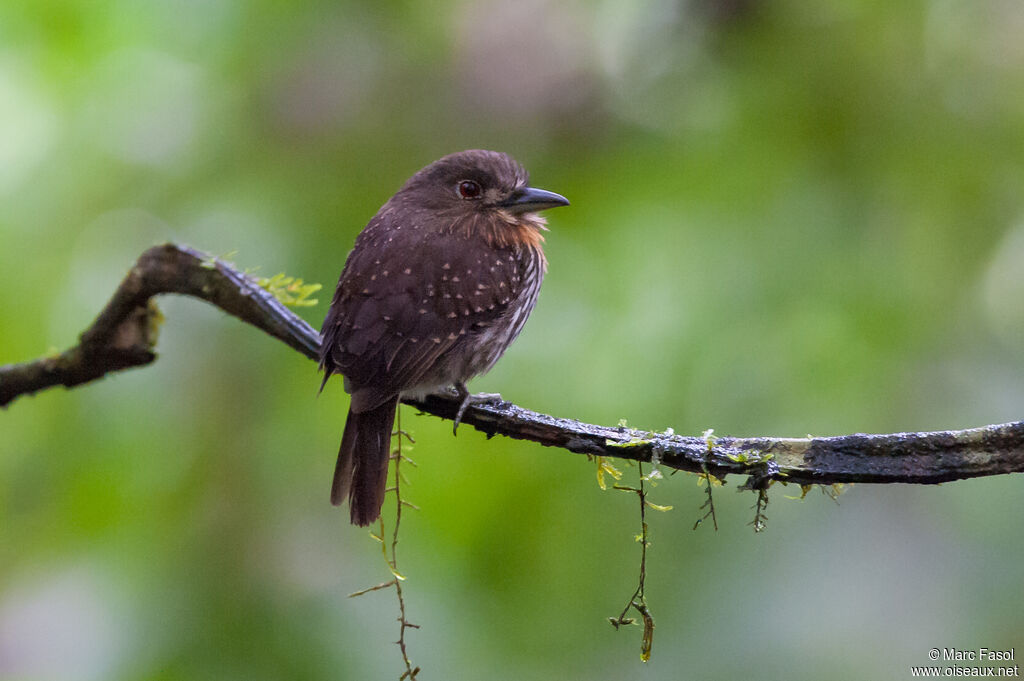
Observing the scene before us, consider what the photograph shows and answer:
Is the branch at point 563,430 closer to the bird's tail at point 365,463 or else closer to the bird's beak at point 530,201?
the bird's tail at point 365,463

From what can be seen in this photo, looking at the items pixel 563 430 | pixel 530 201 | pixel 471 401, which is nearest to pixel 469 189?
pixel 530 201

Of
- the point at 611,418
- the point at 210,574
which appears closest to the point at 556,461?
the point at 611,418

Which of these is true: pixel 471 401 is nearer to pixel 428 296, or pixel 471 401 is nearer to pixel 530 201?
pixel 428 296

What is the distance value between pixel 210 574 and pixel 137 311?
76 centimetres

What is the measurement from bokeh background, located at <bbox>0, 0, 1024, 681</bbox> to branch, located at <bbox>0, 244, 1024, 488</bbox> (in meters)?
0.24

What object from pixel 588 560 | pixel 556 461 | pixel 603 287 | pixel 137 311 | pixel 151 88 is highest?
pixel 151 88

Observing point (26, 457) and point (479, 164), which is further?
point (26, 457)

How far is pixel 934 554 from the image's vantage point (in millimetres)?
2580

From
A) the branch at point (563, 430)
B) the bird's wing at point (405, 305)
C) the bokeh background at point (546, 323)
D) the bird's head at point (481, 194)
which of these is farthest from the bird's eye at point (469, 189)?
the branch at point (563, 430)

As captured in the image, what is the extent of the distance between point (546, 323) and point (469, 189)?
0.51 metres

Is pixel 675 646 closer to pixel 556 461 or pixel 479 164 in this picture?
pixel 556 461

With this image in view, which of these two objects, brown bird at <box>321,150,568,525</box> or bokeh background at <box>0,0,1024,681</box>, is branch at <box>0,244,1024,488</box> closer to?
brown bird at <box>321,150,568,525</box>

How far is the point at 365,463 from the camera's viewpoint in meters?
2.21

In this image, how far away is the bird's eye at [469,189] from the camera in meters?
2.67
